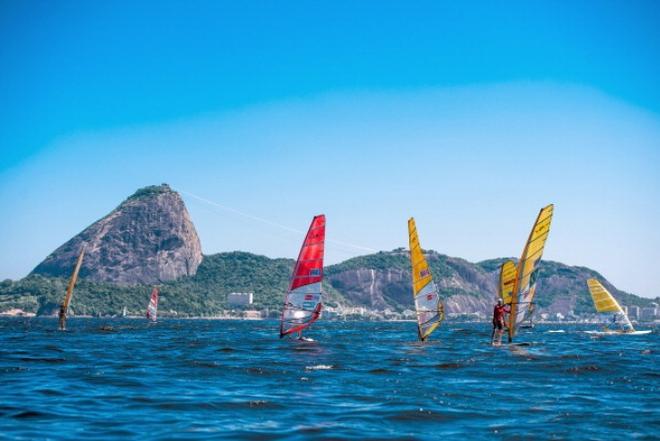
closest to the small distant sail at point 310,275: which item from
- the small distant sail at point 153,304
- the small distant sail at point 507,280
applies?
the small distant sail at point 507,280

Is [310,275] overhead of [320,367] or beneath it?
overhead

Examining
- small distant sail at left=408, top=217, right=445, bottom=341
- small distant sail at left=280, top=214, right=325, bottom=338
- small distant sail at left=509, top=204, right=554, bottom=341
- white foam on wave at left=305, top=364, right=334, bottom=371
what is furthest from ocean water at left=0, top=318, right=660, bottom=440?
small distant sail at left=280, top=214, right=325, bottom=338

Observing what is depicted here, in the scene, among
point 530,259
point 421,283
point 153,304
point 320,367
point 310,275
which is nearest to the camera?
point 320,367

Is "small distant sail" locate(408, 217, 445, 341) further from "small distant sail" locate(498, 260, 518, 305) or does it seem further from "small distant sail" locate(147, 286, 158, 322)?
"small distant sail" locate(147, 286, 158, 322)

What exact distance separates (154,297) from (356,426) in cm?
12209

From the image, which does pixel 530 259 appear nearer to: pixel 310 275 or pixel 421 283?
pixel 421 283

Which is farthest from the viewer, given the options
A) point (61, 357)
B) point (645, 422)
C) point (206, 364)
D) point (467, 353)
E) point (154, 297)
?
point (154, 297)

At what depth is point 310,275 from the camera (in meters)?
46.1

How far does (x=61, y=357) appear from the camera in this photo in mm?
32375

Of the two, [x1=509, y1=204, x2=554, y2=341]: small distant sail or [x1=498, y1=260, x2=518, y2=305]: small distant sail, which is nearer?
[x1=509, y1=204, x2=554, y2=341]: small distant sail

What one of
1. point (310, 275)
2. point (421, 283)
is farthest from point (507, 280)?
point (310, 275)

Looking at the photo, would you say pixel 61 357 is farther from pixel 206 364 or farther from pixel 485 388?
pixel 485 388

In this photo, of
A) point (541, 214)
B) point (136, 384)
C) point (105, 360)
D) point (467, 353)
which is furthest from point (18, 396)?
point (541, 214)

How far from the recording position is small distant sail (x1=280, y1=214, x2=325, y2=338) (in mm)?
45781
